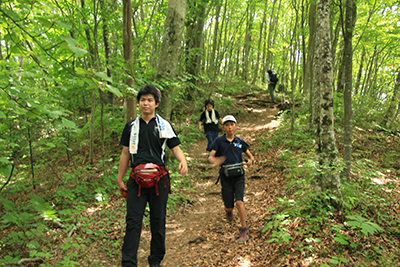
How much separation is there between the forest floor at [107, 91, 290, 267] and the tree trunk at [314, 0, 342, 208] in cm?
140

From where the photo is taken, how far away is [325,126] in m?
4.14

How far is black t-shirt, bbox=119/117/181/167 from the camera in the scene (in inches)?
118

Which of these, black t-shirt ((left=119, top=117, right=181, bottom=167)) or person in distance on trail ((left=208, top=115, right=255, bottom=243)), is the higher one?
black t-shirt ((left=119, top=117, right=181, bottom=167))

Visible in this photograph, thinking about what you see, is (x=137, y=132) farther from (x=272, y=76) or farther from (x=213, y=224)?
(x=272, y=76)

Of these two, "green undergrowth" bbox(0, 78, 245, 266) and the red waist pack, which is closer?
the red waist pack

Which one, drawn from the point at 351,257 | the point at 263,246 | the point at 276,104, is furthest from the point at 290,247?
the point at 276,104

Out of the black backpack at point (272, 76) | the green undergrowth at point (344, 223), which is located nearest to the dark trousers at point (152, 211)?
the green undergrowth at point (344, 223)

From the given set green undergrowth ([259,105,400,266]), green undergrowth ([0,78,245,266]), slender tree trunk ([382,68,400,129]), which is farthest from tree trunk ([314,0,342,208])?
slender tree trunk ([382,68,400,129])

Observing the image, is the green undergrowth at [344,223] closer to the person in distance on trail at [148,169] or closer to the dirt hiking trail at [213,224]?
the dirt hiking trail at [213,224]

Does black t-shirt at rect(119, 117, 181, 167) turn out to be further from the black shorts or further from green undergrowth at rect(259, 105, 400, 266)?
green undergrowth at rect(259, 105, 400, 266)

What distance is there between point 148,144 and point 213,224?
2.80 m

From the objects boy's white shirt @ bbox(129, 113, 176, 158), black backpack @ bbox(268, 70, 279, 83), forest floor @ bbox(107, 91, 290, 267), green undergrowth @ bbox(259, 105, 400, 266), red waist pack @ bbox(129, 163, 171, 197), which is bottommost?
forest floor @ bbox(107, 91, 290, 267)

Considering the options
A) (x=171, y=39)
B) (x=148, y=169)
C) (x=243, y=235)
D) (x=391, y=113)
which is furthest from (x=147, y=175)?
(x=391, y=113)

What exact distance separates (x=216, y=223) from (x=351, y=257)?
2.52 meters
